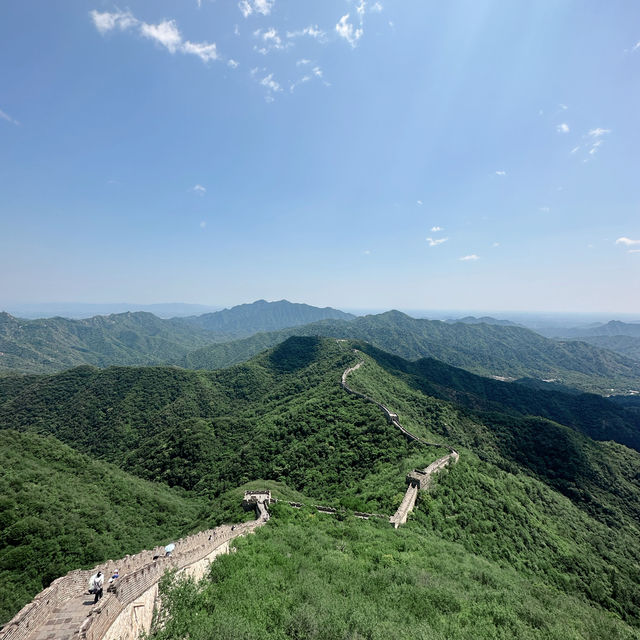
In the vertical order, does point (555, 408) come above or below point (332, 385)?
below

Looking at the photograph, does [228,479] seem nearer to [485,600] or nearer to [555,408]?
[485,600]

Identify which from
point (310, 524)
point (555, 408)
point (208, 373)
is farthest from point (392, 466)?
point (555, 408)

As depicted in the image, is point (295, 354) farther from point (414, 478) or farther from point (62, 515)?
point (62, 515)

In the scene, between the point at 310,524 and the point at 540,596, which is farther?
the point at 310,524

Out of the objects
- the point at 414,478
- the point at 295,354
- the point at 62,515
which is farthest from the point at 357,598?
the point at 295,354

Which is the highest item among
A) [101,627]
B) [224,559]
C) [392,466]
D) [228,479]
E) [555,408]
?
[101,627]

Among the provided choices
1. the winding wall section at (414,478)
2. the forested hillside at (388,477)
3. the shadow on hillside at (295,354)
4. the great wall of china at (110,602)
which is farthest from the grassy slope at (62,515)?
the shadow on hillside at (295,354)

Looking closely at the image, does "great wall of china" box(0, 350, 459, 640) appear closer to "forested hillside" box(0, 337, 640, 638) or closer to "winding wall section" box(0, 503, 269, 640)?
"winding wall section" box(0, 503, 269, 640)
